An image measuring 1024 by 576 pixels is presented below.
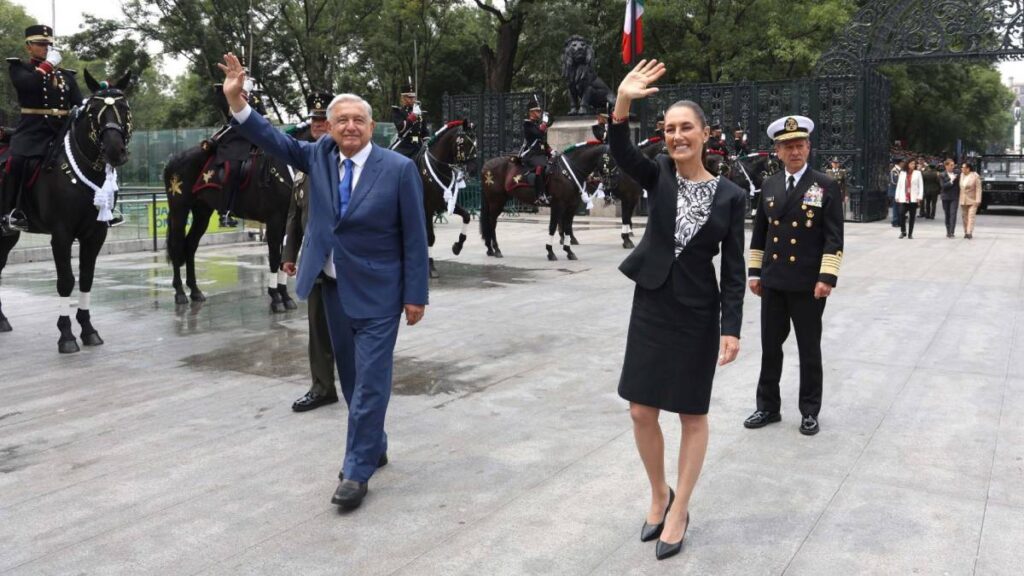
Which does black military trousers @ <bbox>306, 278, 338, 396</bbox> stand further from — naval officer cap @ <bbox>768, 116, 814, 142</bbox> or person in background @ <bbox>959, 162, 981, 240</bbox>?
person in background @ <bbox>959, 162, 981, 240</bbox>

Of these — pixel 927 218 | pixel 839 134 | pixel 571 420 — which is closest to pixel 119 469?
pixel 571 420

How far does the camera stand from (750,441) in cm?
579

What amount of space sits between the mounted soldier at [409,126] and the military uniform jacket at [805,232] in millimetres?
8168

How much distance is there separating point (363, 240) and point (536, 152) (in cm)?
1211

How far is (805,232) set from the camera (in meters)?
6.01

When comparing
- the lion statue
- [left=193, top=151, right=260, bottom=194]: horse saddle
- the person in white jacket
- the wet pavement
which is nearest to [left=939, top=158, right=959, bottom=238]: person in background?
the person in white jacket

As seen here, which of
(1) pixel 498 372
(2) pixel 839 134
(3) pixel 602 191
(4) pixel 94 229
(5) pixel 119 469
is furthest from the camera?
(2) pixel 839 134

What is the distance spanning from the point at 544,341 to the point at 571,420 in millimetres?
2752

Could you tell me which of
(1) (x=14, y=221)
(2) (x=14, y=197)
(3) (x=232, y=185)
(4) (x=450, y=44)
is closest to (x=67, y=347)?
(1) (x=14, y=221)

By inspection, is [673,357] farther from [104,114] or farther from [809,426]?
[104,114]

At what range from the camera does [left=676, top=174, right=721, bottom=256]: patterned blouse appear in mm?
4105

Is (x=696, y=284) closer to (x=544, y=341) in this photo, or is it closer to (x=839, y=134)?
(x=544, y=341)

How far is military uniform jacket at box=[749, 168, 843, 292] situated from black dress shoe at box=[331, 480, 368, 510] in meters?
3.00

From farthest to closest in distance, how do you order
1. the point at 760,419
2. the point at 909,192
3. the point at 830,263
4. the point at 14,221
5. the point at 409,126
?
the point at 909,192, the point at 409,126, the point at 14,221, the point at 760,419, the point at 830,263
